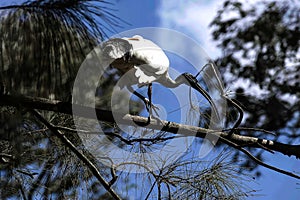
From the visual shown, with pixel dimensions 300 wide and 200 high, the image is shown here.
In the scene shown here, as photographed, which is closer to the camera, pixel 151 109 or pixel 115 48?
pixel 115 48

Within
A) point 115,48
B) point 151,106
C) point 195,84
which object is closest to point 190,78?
point 195,84

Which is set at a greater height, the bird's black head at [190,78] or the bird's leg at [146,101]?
the bird's black head at [190,78]

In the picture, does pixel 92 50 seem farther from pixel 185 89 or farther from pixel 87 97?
pixel 185 89

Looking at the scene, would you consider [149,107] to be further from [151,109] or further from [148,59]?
[148,59]

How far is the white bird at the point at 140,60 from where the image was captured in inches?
48.3

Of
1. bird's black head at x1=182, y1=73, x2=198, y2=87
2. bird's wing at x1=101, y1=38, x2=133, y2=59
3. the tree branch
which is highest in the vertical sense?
bird's black head at x1=182, y1=73, x2=198, y2=87

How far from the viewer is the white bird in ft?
4.03

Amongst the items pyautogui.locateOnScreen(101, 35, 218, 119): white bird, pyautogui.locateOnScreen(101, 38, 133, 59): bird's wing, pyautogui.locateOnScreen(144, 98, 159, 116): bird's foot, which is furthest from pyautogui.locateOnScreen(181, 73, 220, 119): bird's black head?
pyautogui.locateOnScreen(101, 38, 133, 59): bird's wing

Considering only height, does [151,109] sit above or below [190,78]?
below

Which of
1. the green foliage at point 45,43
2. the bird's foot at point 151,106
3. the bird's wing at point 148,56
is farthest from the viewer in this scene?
the bird's foot at point 151,106

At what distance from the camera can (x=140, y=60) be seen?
50.9 inches

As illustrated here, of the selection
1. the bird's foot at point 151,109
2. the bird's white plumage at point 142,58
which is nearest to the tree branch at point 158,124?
the bird's foot at point 151,109

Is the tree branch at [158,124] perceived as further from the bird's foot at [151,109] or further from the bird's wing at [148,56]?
the bird's wing at [148,56]

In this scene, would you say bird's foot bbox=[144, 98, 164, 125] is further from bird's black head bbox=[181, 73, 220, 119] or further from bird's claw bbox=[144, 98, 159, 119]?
bird's black head bbox=[181, 73, 220, 119]
